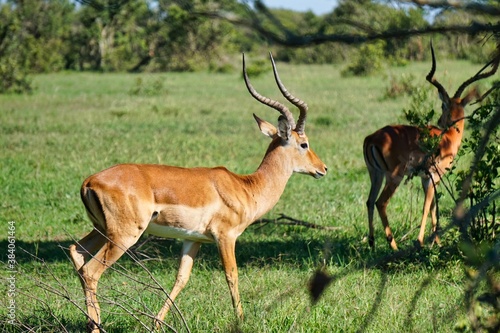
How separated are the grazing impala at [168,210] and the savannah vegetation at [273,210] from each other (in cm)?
19

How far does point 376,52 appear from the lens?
22.3m

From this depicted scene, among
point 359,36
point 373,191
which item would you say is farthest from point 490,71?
point 359,36

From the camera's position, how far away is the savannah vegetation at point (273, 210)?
9.37ft

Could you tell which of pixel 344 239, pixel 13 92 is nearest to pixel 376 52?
pixel 13 92

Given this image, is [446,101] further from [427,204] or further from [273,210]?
[273,210]

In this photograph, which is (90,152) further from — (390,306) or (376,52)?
(376,52)

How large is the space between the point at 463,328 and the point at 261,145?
27.1 ft

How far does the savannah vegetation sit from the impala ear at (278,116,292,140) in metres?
0.67

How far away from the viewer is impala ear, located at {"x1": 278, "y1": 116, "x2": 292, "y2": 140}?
5004mm

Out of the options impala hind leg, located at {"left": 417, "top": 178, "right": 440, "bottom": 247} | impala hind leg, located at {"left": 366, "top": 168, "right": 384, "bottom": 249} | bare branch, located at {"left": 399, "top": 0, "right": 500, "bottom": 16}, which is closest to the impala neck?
impala hind leg, located at {"left": 366, "top": 168, "right": 384, "bottom": 249}

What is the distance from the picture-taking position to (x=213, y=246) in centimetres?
601

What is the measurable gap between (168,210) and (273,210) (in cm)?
288

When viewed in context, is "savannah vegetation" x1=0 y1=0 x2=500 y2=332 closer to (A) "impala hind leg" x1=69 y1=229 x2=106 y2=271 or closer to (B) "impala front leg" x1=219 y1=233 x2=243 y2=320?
(B) "impala front leg" x1=219 y1=233 x2=243 y2=320

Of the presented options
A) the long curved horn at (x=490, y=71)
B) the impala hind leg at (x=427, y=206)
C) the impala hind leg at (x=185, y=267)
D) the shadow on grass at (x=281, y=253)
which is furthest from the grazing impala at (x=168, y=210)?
the impala hind leg at (x=427, y=206)
